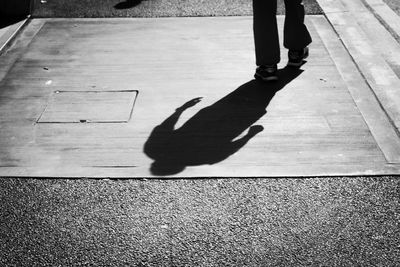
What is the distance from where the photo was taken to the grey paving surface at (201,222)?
433cm

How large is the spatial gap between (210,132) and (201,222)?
1.36 m

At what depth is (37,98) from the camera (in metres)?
6.59

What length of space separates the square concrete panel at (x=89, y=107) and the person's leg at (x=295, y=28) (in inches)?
73.3

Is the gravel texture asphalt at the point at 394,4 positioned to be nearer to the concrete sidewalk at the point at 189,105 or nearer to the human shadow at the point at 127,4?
the concrete sidewalk at the point at 189,105

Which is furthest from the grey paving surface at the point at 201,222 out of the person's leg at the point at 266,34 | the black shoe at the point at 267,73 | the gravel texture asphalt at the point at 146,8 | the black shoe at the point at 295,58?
the gravel texture asphalt at the point at 146,8

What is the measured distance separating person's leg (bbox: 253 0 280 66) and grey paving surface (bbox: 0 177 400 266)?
199 centimetres

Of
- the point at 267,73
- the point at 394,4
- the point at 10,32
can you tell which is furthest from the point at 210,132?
the point at 394,4

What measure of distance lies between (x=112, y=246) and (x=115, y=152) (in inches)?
52.6

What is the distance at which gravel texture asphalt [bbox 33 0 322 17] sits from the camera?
8789 mm

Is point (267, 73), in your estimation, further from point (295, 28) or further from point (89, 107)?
point (89, 107)

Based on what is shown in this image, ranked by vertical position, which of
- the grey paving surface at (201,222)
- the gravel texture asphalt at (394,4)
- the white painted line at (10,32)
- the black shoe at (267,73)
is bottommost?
the grey paving surface at (201,222)

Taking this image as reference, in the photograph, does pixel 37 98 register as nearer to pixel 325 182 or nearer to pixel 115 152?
pixel 115 152

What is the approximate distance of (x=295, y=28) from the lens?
23.4 feet

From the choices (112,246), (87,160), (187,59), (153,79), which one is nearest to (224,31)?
(187,59)
